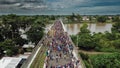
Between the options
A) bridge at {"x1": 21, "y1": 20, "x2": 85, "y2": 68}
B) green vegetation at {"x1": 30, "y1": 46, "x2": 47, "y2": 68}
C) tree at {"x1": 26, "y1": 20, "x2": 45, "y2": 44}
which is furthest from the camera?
tree at {"x1": 26, "y1": 20, "x2": 45, "y2": 44}

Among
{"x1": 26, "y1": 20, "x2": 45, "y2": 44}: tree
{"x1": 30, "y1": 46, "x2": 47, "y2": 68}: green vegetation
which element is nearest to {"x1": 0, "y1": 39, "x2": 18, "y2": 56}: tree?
{"x1": 26, "y1": 20, "x2": 45, "y2": 44}: tree

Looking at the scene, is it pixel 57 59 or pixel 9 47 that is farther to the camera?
pixel 9 47

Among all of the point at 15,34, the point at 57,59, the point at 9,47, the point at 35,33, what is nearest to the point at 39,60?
the point at 57,59

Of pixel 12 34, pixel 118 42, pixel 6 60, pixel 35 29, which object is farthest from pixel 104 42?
pixel 6 60

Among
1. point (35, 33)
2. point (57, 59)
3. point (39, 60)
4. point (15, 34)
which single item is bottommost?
point (15, 34)

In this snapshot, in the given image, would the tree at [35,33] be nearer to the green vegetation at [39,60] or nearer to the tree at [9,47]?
the tree at [9,47]

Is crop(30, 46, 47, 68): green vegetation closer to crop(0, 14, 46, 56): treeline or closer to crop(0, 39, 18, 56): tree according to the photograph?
crop(0, 39, 18, 56): tree

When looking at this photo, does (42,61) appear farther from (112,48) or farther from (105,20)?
(105,20)

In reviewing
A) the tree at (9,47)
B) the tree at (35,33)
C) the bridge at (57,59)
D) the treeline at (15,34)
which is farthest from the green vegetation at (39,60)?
the tree at (35,33)

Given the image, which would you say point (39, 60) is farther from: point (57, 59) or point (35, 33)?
point (35, 33)

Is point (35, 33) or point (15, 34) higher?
point (35, 33)

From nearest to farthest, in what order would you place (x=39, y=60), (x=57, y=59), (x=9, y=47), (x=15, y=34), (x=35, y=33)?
(x=57, y=59) < (x=39, y=60) < (x=9, y=47) < (x=35, y=33) < (x=15, y=34)
